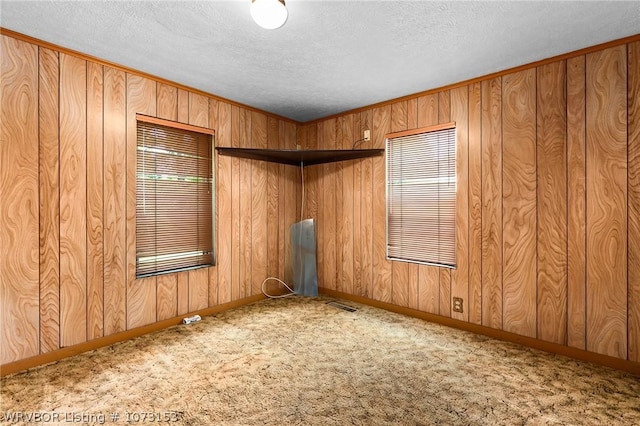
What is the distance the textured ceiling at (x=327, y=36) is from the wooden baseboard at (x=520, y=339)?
232 centimetres

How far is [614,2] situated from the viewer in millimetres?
1913

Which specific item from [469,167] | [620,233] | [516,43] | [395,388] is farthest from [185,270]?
[620,233]

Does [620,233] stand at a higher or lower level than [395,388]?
higher

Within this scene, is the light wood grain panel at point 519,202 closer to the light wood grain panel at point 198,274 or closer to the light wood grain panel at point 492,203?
the light wood grain panel at point 492,203

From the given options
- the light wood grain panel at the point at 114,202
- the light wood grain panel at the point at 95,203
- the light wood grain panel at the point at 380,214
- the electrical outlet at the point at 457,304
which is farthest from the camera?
the light wood grain panel at the point at 380,214

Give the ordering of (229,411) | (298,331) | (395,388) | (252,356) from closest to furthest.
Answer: (229,411)
(395,388)
(252,356)
(298,331)

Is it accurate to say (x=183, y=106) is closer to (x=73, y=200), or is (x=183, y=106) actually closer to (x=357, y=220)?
(x=73, y=200)

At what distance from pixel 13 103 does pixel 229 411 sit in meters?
2.56

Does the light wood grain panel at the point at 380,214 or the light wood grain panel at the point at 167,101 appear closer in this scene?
the light wood grain panel at the point at 167,101

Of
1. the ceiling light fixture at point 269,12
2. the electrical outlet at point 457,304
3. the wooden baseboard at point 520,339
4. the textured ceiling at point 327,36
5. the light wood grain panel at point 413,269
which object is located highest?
the textured ceiling at point 327,36

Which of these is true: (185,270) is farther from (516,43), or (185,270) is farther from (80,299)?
(516,43)

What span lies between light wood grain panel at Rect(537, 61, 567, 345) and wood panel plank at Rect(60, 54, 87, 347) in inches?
147

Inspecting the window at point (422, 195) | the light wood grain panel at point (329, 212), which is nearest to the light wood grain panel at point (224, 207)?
the light wood grain panel at point (329, 212)

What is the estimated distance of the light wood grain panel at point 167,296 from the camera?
10.2ft
